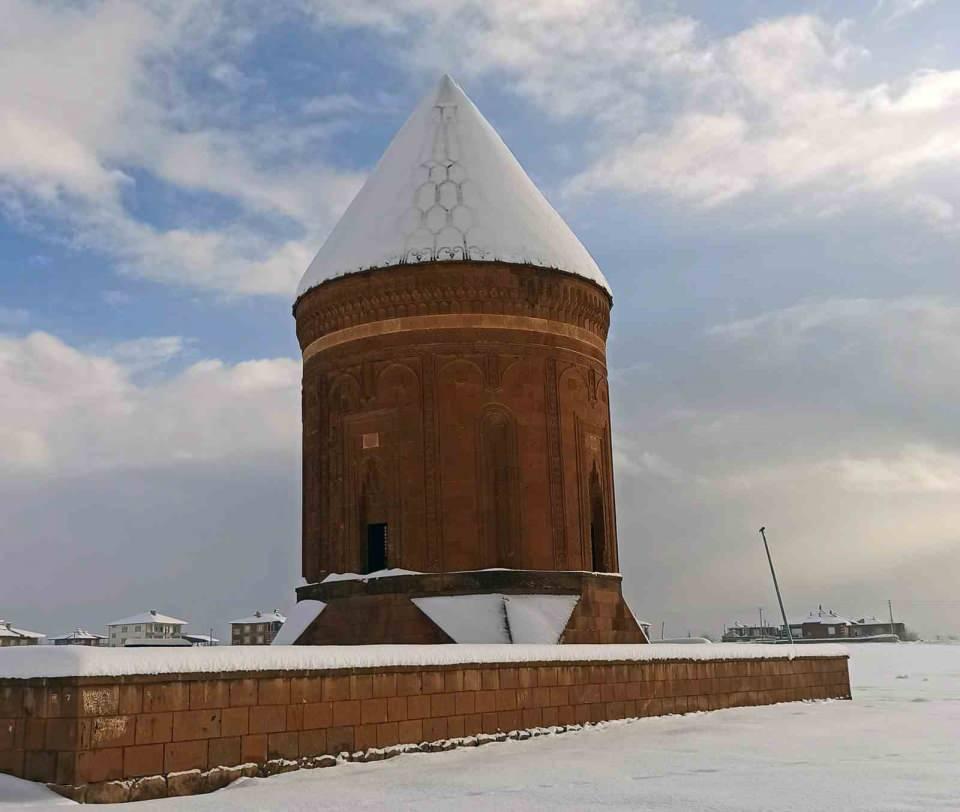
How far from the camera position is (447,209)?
17000mm

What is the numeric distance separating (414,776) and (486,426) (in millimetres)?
8458

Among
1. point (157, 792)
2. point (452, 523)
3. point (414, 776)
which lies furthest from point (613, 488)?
point (157, 792)

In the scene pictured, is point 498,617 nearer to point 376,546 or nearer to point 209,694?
point 376,546

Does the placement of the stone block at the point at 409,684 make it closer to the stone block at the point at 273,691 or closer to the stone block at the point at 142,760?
the stone block at the point at 273,691

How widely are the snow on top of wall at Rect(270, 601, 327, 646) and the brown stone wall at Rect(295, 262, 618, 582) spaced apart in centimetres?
58

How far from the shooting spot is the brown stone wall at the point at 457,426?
15953 millimetres

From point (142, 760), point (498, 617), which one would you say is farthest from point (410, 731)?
point (498, 617)

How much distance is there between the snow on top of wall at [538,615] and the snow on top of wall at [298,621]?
10.3ft

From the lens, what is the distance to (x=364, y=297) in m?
16.8

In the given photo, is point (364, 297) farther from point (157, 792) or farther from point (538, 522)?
point (157, 792)

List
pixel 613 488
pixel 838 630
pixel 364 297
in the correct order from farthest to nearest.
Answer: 1. pixel 838 630
2. pixel 613 488
3. pixel 364 297

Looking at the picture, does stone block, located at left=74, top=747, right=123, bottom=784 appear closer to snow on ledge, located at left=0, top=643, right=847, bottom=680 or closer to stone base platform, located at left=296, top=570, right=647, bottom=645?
snow on ledge, located at left=0, top=643, right=847, bottom=680

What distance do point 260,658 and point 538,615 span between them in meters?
7.49

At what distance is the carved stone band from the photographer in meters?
16.4
